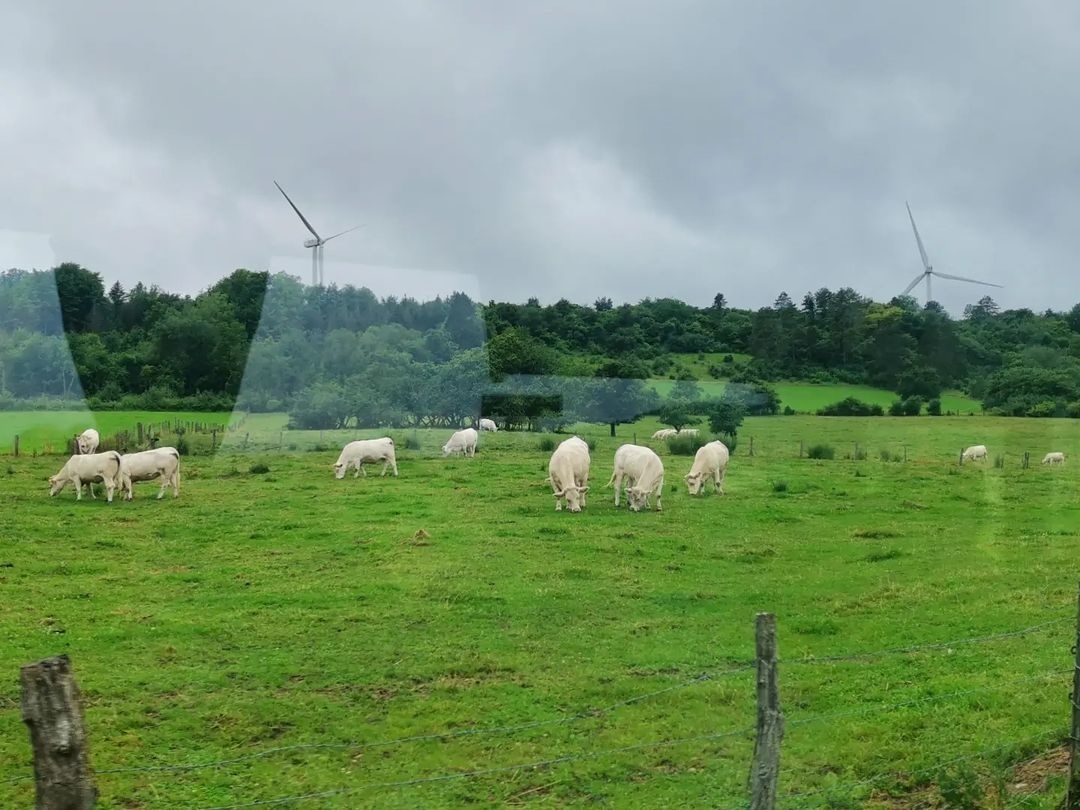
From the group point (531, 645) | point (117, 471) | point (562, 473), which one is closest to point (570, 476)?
point (562, 473)

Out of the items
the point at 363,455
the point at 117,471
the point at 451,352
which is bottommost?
the point at 117,471

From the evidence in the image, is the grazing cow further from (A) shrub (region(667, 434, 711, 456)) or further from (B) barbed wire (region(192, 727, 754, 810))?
(B) barbed wire (region(192, 727, 754, 810))

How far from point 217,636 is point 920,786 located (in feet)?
24.5

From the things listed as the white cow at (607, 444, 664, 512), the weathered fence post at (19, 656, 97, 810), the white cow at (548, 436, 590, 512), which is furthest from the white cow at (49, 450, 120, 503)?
the weathered fence post at (19, 656, 97, 810)

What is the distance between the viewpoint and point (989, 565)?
49.1 feet

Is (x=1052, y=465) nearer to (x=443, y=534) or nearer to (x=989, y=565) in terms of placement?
(x=989, y=565)

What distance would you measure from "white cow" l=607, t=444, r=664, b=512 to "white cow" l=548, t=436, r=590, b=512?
836mm

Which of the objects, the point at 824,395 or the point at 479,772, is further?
the point at 824,395

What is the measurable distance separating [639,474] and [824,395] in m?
23.0

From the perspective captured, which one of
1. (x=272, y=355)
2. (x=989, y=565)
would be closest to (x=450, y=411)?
(x=272, y=355)

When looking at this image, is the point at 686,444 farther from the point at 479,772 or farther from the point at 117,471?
the point at 479,772

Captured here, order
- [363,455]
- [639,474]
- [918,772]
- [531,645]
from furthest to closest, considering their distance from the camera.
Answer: [363,455] → [639,474] → [531,645] → [918,772]

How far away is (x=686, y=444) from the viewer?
124 ft

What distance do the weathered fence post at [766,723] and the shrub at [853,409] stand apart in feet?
123
